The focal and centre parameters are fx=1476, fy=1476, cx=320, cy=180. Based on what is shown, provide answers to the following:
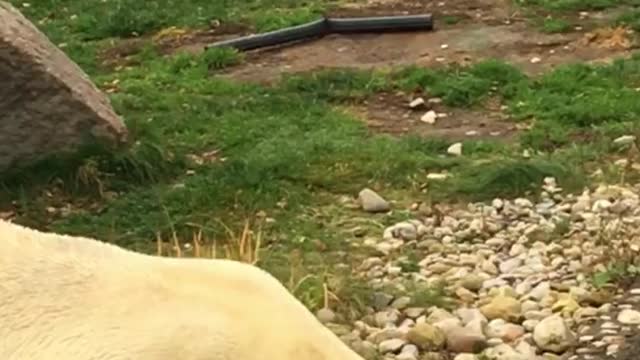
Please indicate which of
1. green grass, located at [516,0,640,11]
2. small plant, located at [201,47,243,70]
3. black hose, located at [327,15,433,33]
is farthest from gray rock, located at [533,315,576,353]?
green grass, located at [516,0,640,11]

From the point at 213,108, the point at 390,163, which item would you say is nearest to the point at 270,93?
the point at 213,108

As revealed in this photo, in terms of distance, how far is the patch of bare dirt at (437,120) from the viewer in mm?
8422

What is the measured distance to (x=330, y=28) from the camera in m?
11.4

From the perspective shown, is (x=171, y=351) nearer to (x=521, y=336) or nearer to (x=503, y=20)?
(x=521, y=336)

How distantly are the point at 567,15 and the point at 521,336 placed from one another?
6.55 metres

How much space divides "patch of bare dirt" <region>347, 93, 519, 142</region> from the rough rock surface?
1.90 m

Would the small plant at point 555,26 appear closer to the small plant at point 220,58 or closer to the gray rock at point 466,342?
the small plant at point 220,58

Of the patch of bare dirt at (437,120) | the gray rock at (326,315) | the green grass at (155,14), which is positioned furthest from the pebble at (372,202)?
the green grass at (155,14)

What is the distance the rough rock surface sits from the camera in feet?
24.6

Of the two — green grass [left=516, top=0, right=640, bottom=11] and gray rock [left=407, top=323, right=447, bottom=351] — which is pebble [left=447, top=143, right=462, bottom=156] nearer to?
gray rock [left=407, top=323, right=447, bottom=351]

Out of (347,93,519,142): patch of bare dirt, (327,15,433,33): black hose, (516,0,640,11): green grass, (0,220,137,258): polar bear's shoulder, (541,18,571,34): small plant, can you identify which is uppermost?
(0,220,137,258): polar bear's shoulder

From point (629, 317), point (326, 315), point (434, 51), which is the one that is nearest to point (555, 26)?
point (434, 51)

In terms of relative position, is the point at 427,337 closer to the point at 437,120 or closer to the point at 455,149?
the point at 455,149

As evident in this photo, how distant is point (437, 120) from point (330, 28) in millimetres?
2775
